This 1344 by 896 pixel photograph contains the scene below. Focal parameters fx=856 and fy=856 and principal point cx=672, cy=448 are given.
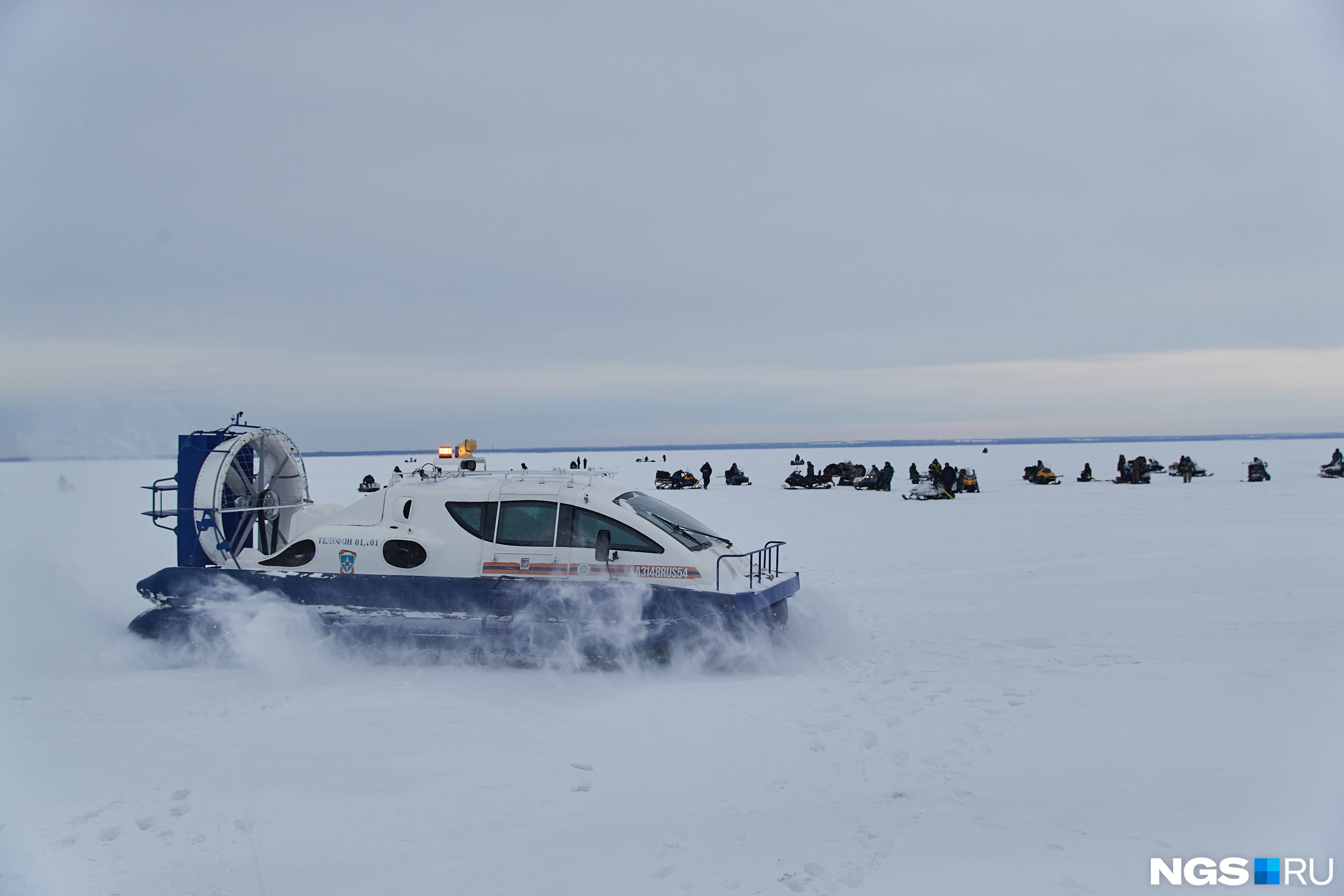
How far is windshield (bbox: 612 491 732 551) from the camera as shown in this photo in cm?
734

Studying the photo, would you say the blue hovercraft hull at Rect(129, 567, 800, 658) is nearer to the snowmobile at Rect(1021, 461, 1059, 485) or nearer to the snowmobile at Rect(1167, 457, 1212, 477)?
the snowmobile at Rect(1021, 461, 1059, 485)

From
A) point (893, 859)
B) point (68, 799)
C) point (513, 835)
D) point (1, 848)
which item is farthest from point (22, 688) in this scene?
point (893, 859)

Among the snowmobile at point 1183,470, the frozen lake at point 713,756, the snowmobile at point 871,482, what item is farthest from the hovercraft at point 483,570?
the snowmobile at point 1183,470

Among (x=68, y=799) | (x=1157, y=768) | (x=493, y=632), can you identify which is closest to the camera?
(x=68, y=799)

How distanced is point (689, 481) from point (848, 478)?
20.6 feet

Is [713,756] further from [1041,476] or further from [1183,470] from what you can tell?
[1183,470]

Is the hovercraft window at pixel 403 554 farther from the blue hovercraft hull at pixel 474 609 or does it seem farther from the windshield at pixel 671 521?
the windshield at pixel 671 521

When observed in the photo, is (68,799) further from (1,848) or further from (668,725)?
(668,725)

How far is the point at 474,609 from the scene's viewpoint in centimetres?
697

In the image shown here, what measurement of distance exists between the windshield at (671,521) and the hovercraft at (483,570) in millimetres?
21

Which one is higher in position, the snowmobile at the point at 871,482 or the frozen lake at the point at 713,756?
the snowmobile at the point at 871,482

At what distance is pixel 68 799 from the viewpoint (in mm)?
4383

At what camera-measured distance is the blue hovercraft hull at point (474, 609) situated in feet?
22.2

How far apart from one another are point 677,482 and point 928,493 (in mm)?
10778
